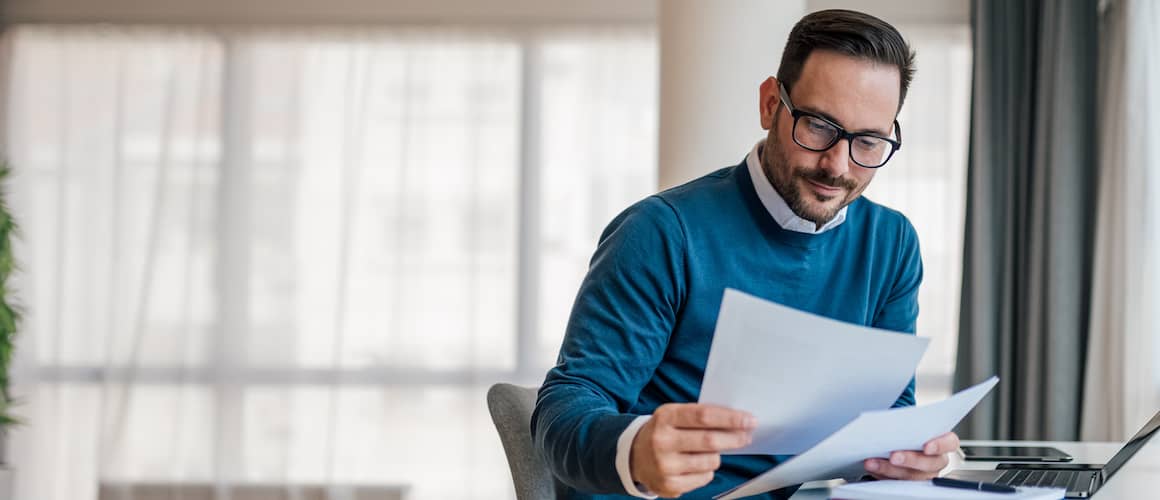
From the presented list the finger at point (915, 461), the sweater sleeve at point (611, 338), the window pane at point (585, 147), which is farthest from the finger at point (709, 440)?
the window pane at point (585, 147)

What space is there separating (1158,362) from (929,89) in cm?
146

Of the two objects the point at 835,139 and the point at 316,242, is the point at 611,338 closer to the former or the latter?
the point at 835,139

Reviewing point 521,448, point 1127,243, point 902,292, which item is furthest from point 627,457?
point 1127,243

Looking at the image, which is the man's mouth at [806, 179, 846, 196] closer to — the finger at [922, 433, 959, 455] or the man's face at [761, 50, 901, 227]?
the man's face at [761, 50, 901, 227]

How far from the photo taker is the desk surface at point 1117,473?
55.1 inches

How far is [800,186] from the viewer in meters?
1.44

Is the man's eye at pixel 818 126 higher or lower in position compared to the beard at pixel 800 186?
higher

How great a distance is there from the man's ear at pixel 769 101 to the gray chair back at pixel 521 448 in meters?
0.54

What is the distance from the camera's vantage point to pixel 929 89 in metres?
4.57

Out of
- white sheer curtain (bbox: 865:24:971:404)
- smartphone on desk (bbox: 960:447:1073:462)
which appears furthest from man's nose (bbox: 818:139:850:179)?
white sheer curtain (bbox: 865:24:971:404)

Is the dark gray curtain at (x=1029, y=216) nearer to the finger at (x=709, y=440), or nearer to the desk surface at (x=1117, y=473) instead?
the desk surface at (x=1117, y=473)

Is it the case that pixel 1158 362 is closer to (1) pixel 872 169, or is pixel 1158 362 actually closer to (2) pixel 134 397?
(1) pixel 872 169

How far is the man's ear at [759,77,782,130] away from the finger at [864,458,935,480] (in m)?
0.46

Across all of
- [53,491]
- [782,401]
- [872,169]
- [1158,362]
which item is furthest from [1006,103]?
[53,491]
